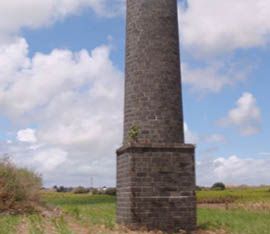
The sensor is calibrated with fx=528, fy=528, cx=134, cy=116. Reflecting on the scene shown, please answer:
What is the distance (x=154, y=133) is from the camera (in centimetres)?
1739

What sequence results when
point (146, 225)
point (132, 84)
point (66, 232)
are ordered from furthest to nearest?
1. point (132, 84)
2. point (146, 225)
3. point (66, 232)

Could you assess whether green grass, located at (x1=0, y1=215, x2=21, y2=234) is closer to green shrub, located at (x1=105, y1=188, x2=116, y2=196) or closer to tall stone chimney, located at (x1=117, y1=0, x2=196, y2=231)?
tall stone chimney, located at (x1=117, y1=0, x2=196, y2=231)

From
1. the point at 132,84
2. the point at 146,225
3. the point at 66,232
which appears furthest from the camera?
the point at 132,84

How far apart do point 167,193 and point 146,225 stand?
1230mm

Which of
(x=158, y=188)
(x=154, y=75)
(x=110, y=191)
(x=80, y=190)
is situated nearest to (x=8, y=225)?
(x=158, y=188)

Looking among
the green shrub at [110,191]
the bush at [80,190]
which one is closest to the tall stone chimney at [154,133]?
the green shrub at [110,191]

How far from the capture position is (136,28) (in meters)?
18.0

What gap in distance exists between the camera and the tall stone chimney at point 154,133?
663 inches

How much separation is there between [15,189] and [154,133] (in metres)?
9.81

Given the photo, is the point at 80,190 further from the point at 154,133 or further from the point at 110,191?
the point at 154,133

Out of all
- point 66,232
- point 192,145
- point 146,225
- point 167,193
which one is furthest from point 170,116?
point 66,232

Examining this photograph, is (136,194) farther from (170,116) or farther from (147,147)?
(170,116)

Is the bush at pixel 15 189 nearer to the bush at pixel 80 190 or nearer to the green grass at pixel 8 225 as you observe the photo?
the green grass at pixel 8 225

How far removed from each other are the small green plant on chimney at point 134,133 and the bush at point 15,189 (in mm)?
8440
